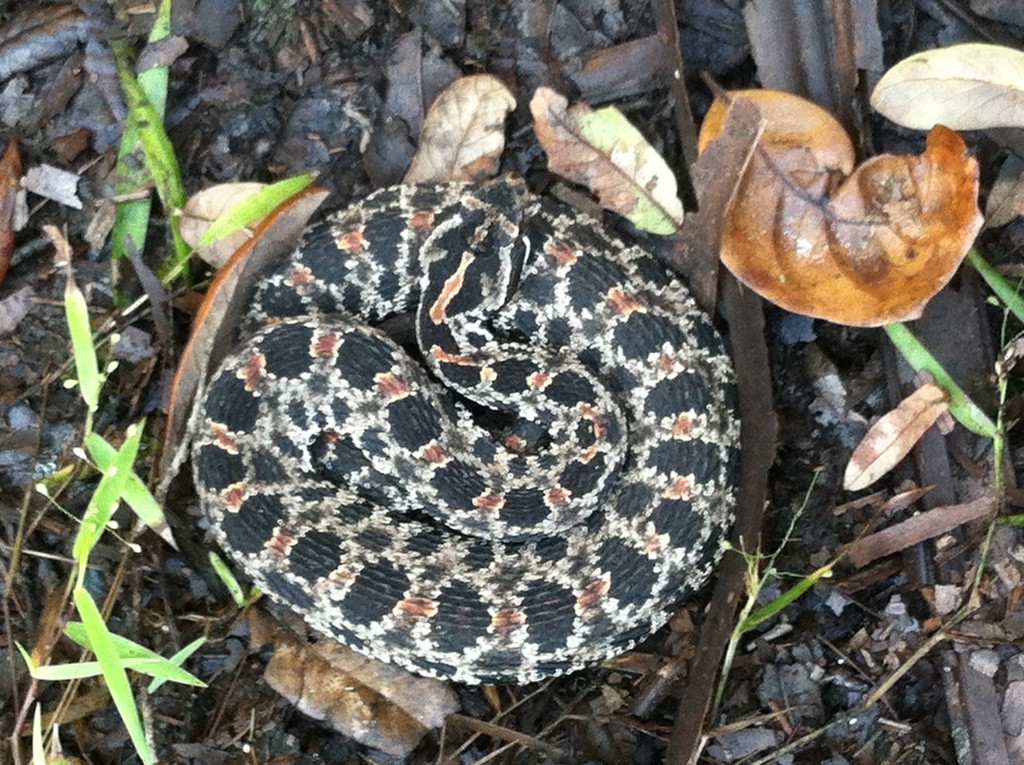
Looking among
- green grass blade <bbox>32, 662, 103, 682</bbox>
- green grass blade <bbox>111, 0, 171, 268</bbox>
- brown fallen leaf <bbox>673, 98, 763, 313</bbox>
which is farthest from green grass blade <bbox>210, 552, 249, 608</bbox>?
brown fallen leaf <bbox>673, 98, 763, 313</bbox>

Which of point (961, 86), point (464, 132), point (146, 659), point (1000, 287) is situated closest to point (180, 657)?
point (146, 659)

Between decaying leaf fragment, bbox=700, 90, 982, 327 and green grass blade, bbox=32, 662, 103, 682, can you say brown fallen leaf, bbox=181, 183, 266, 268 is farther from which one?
decaying leaf fragment, bbox=700, 90, 982, 327

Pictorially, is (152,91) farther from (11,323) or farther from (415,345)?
(415,345)

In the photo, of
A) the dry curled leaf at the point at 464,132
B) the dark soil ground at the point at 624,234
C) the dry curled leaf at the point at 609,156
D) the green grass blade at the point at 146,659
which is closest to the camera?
the green grass blade at the point at 146,659

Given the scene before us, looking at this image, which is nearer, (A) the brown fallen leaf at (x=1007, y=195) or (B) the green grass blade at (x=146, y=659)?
(B) the green grass blade at (x=146, y=659)

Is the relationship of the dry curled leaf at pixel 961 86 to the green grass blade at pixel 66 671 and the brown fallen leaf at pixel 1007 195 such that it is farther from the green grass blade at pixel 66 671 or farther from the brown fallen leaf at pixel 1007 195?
the green grass blade at pixel 66 671

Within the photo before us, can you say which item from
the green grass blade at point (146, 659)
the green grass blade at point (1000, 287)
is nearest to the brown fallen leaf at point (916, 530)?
the green grass blade at point (1000, 287)
